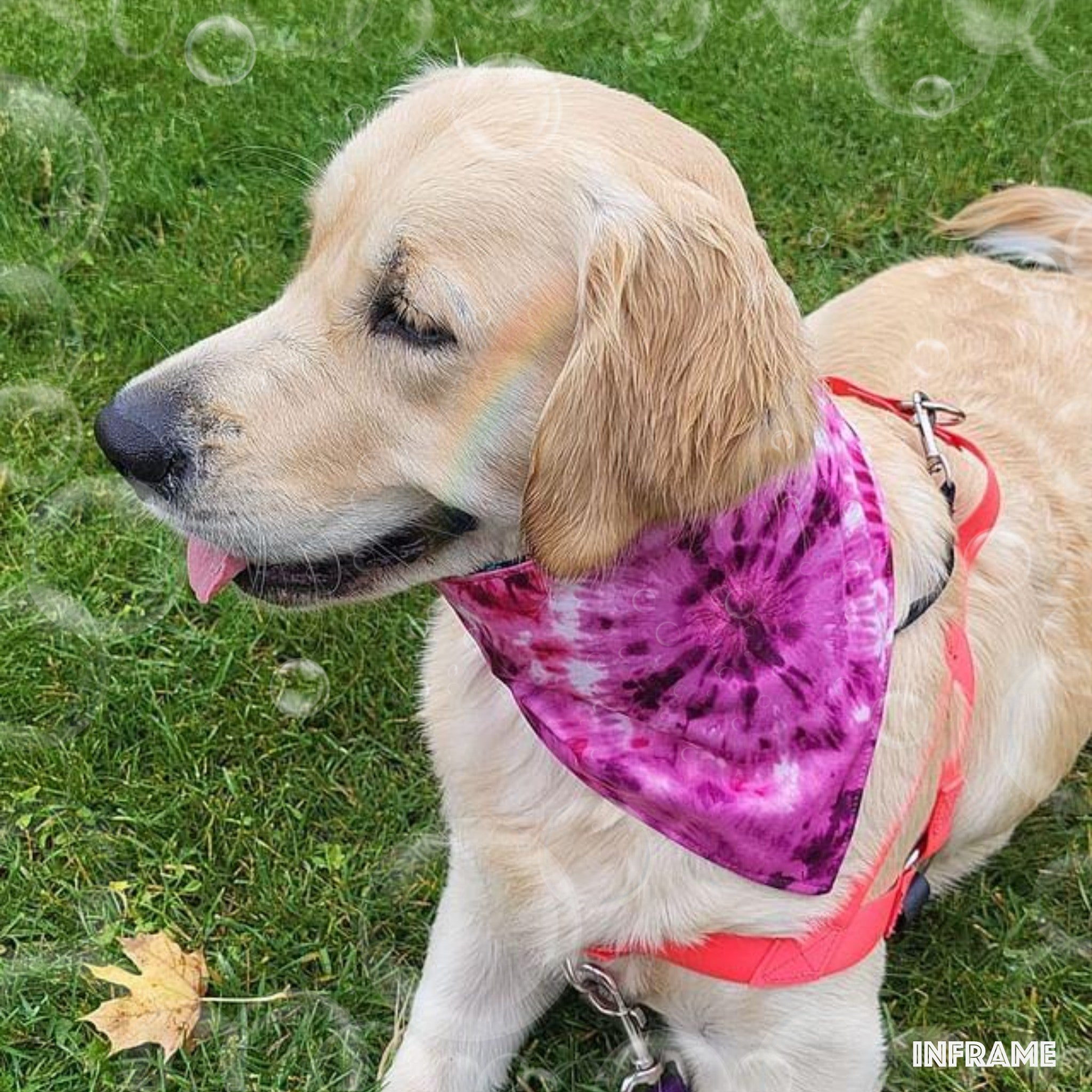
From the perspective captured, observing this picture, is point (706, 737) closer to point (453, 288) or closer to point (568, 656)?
point (568, 656)

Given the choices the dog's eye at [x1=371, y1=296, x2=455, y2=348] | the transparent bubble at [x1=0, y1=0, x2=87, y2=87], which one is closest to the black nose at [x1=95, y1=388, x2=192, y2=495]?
the dog's eye at [x1=371, y1=296, x2=455, y2=348]

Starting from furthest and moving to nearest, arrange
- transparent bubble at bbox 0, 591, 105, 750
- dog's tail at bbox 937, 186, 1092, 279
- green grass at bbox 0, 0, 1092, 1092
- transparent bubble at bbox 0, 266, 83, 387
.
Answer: transparent bubble at bbox 0, 266, 83, 387, dog's tail at bbox 937, 186, 1092, 279, transparent bubble at bbox 0, 591, 105, 750, green grass at bbox 0, 0, 1092, 1092

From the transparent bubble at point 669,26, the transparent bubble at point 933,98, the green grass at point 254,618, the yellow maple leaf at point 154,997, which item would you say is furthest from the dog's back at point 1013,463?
the transparent bubble at point 669,26

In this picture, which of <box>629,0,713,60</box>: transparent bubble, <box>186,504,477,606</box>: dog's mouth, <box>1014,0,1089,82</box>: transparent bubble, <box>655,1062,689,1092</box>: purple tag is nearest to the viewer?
<box>186,504,477,606</box>: dog's mouth

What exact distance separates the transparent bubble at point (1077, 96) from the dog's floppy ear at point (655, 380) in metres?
3.84

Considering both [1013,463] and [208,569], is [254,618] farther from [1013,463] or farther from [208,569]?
[1013,463]

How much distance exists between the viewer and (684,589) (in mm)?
1696

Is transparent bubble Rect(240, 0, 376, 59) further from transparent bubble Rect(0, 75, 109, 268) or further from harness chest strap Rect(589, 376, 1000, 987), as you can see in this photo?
harness chest strap Rect(589, 376, 1000, 987)

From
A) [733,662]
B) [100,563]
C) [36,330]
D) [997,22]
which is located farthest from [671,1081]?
[997,22]

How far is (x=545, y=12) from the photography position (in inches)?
196

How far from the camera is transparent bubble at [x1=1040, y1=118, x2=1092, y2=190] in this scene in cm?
456

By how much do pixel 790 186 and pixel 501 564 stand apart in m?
3.02

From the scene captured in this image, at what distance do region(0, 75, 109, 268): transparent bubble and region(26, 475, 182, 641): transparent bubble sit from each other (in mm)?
953

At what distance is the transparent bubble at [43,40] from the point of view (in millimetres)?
4488
